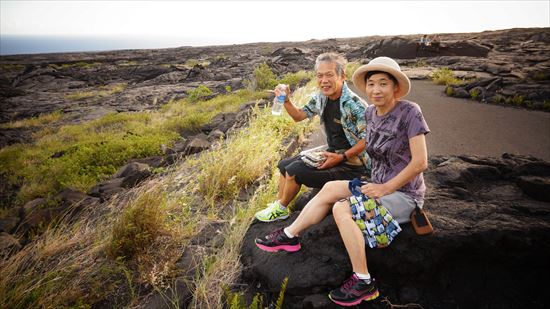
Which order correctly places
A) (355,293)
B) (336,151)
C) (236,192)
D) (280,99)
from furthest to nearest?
(236,192), (280,99), (336,151), (355,293)

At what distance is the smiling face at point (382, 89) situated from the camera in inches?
96.7

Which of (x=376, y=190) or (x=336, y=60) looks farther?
(x=336, y=60)

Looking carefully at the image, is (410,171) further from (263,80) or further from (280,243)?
(263,80)

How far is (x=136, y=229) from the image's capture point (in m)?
3.21

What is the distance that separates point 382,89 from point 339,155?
0.91 meters

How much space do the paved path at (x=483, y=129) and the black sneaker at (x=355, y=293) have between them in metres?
4.55

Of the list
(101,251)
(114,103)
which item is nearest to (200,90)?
(114,103)

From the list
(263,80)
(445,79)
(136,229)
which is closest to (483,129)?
(445,79)

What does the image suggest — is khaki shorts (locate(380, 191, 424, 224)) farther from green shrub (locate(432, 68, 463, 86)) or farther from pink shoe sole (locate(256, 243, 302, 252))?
green shrub (locate(432, 68, 463, 86))

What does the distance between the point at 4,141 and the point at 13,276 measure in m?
15.4

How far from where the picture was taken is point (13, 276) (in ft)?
9.14

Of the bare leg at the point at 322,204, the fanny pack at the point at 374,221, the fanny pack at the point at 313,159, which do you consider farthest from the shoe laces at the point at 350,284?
the fanny pack at the point at 313,159

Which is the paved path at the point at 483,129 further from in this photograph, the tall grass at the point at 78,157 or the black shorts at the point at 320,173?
the tall grass at the point at 78,157

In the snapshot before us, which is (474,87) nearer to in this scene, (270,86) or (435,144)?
(435,144)
